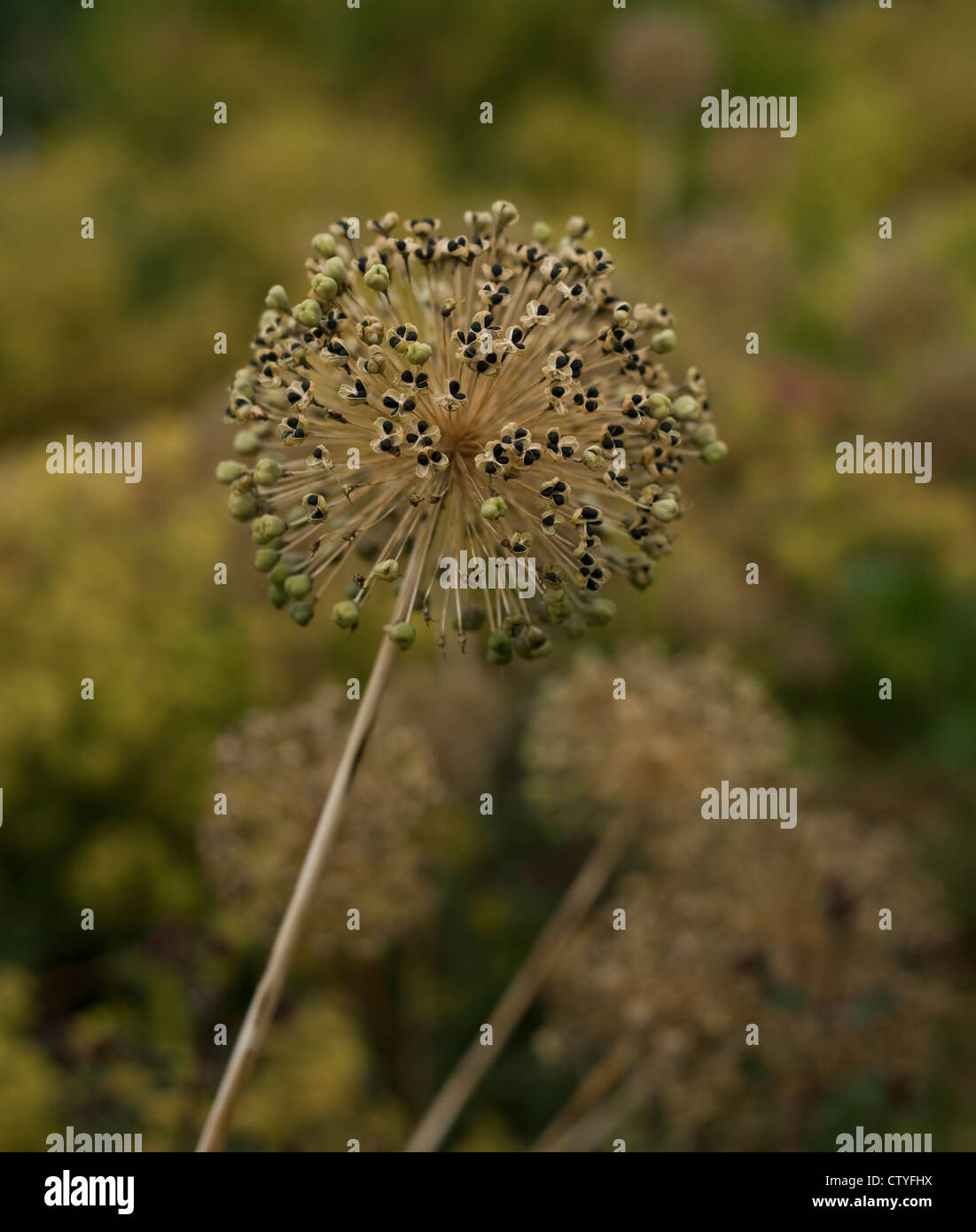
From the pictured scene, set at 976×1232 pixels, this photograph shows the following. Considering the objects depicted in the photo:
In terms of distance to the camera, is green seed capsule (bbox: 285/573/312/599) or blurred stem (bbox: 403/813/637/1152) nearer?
green seed capsule (bbox: 285/573/312/599)

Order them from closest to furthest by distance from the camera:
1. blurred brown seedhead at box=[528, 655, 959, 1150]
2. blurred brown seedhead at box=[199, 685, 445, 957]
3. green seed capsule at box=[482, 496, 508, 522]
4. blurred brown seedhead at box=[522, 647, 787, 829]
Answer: green seed capsule at box=[482, 496, 508, 522] < blurred brown seedhead at box=[199, 685, 445, 957] < blurred brown seedhead at box=[528, 655, 959, 1150] < blurred brown seedhead at box=[522, 647, 787, 829]

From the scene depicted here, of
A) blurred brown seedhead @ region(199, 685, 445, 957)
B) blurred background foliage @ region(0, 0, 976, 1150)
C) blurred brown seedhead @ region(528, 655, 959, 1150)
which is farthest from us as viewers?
blurred background foliage @ region(0, 0, 976, 1150)

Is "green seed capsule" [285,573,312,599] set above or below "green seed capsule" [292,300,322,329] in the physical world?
below

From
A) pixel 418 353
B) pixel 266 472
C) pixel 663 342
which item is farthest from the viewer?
pixel 663 342

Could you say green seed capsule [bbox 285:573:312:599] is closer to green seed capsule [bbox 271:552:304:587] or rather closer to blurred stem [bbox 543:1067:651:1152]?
green seed capsule [bbox 271:552:304:587]

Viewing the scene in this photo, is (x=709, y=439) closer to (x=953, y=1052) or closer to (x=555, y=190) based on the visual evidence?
(x=953, y=1052)

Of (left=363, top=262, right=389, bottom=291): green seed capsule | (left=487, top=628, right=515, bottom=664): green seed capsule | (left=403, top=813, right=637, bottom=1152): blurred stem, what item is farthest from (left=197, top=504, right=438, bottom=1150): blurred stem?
(left=403, top=813, right=637, bottom=1152): blurred stem

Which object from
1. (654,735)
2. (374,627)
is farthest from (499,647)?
(374,627)

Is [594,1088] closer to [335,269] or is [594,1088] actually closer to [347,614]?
[347,614]
